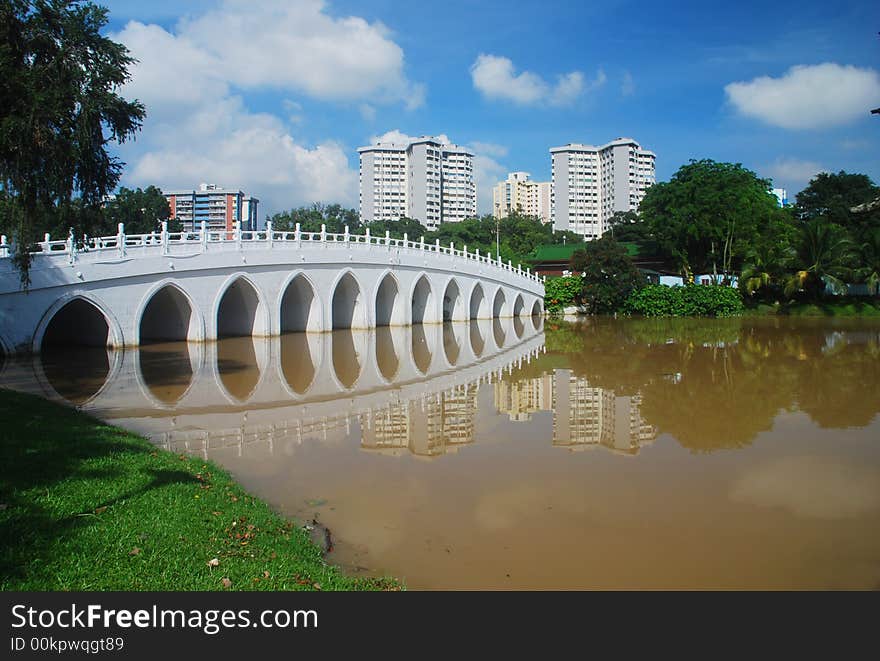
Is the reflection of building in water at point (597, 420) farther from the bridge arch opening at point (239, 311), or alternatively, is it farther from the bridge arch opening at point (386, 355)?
the bridge arch opening at point (239, 311)

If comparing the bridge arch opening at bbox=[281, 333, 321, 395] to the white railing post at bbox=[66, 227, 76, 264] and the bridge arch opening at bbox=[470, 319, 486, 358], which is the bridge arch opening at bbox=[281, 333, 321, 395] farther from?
the white railing post at bbox=[66, 227, 76, 264]

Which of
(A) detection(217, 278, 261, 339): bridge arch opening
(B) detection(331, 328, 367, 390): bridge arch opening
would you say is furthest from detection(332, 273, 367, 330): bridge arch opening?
(A) detection(217, 278, 261, 339): bridge arch opening

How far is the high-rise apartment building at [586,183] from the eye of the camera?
82.1m

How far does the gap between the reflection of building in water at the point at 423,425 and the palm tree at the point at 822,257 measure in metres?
26.7

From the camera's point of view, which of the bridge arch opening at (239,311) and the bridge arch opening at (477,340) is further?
the bridge arch opening at (239,311)

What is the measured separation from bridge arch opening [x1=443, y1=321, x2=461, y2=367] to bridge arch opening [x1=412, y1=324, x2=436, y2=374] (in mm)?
541

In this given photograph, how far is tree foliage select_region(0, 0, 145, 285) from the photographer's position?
27.9 feet

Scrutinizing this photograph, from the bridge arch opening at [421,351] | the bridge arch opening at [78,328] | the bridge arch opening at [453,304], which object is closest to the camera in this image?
the bridge arch opening at [421,351]

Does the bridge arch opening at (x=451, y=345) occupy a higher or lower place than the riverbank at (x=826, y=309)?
lower

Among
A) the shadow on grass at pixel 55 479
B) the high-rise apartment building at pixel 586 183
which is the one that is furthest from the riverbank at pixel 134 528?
the high-rise apartment building at pixel 586 183

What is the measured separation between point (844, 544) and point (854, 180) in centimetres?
4380
